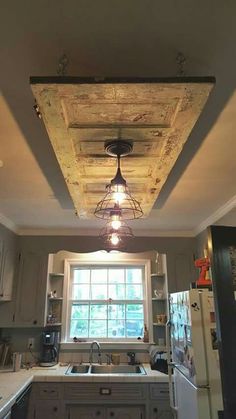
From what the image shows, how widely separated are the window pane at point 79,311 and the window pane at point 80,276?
1.08ft

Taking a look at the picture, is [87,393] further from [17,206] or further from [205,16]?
[205,16]

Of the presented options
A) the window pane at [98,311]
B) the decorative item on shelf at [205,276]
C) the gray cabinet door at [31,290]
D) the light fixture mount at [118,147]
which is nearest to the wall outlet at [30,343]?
the gray cabinet door at [31,290]

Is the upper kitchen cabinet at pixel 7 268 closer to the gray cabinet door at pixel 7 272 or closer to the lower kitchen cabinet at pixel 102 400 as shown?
the gray cabinet door at pixel 7 272

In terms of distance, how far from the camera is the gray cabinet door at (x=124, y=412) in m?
→ 3.21

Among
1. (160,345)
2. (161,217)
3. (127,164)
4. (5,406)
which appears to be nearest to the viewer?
(127,164)

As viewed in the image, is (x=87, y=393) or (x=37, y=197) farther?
(x=87, y=393)

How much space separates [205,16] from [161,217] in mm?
2646

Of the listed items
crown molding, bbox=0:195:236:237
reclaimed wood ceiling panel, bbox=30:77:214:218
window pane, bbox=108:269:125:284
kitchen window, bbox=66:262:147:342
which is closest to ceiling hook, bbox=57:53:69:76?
reclaimed wood ceiling panel, bbox=30:77:214:218

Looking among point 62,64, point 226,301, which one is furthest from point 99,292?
point 62,64

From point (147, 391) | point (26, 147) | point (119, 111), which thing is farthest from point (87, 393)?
point (119, 111)

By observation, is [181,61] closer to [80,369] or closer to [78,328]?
[80,369]

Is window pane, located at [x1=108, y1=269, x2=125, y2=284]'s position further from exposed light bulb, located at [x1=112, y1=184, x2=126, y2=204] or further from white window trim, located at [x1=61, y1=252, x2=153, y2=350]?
exposed light bulb, located at [x1=112, y1=184, x2=126, y2=204]

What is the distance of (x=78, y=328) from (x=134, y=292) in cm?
92

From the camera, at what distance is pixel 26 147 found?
1920 millimetres
